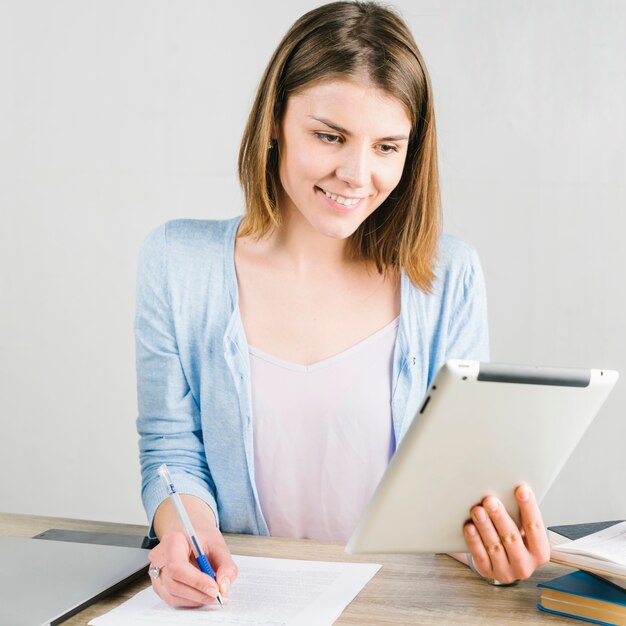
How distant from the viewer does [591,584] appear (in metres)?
1.07

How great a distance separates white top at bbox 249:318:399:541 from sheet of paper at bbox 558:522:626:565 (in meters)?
0.49

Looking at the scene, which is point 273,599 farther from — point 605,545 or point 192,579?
point 605,545

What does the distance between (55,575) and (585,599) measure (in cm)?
66

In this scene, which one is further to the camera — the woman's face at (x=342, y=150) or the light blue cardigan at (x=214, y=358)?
the light blue cardigan at (x=214, y=358)

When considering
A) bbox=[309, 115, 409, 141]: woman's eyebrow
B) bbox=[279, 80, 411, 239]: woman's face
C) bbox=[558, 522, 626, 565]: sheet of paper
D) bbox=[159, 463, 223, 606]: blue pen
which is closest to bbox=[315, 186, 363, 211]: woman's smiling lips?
bbox=[279, 80, 411, 239]: woman's face

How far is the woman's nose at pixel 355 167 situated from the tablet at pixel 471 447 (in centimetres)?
56

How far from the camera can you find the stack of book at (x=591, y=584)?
1016 mm

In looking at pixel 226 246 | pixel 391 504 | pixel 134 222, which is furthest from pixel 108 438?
pixel 391 504

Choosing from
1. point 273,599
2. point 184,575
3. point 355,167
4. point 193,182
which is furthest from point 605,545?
point 193,182

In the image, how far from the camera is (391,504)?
1.02 metres

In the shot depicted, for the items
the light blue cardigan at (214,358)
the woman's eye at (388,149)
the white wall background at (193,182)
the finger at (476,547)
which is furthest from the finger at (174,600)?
the white wall background at (193,182)

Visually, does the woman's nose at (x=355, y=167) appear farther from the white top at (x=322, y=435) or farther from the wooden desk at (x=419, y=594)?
the wooden desk at (x=419, y=594)

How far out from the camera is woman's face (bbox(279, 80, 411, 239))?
1.41m

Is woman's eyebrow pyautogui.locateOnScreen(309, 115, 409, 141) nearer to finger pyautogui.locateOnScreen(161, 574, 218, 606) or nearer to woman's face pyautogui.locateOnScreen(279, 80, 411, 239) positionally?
woman's face pyautogui.locateOnScreen(279, 80, 411, 239)
